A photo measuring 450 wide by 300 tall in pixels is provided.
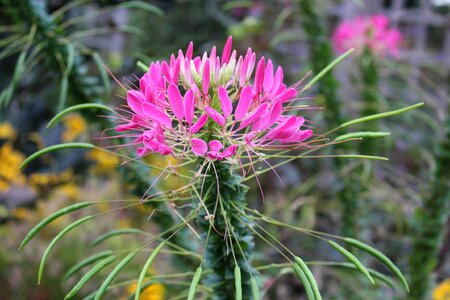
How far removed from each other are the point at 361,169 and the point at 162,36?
150cm

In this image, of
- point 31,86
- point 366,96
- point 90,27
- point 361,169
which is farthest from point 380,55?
point 31,86

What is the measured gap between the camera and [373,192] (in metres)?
1.16

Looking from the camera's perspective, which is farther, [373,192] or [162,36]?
[162,36]

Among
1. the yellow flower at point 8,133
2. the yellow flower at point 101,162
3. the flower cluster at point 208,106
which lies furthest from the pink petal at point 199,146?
the yellow flower at point 101,162

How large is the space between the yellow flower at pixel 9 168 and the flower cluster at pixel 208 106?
5.15 ft

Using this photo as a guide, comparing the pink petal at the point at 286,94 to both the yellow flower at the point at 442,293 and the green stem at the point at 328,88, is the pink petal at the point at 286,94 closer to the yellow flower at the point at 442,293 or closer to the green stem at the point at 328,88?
the green stem at the point at 328,88

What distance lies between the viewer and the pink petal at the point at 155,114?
17.9 inches

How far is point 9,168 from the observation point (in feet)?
6.31

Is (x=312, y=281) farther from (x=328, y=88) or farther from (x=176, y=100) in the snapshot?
(x=328, y=88)

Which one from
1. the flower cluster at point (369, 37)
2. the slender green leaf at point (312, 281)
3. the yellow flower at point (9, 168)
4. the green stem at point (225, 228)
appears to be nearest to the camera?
the slender green leaf at point (312, 281)

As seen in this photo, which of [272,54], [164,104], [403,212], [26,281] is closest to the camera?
[164,104]

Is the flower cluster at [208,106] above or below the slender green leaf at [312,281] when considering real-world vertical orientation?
above

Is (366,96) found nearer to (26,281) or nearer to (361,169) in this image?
(361,169)

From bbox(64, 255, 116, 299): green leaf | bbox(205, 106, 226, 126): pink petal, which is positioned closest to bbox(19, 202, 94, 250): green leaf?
bbox(64, 255, 116, 299): green leaf
